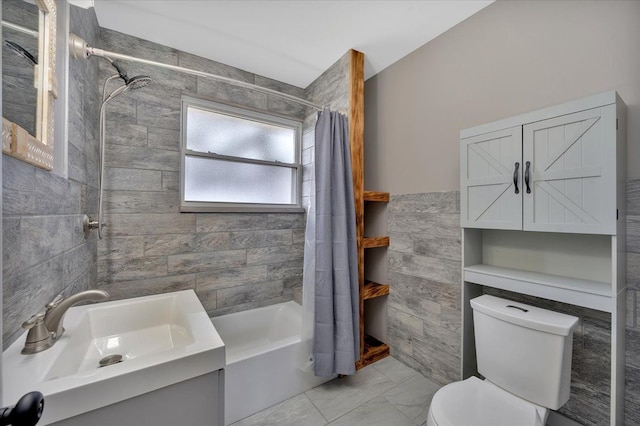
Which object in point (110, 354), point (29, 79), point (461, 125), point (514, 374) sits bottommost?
point (514, 374)

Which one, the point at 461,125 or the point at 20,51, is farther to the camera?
the point at 461,125

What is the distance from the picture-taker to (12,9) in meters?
0.79

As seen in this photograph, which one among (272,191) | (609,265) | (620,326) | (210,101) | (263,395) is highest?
(210,101)

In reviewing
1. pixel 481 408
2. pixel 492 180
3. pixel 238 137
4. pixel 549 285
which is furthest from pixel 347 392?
pixel 238 137

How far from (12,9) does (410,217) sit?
219cm

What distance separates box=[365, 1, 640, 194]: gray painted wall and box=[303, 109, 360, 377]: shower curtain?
1.92 feet

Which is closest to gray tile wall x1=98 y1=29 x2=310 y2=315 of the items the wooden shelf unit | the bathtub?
the bathtub

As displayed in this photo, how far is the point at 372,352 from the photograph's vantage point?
214cm

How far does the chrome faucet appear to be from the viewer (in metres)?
0.90

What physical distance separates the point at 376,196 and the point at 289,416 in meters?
1.65

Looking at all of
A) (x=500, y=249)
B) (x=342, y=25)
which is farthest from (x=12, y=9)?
(x=500, y=249)

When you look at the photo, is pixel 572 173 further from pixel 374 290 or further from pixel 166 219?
pixel 166 219

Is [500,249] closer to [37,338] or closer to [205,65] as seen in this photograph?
[37,338]

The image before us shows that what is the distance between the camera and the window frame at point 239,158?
2.11m
